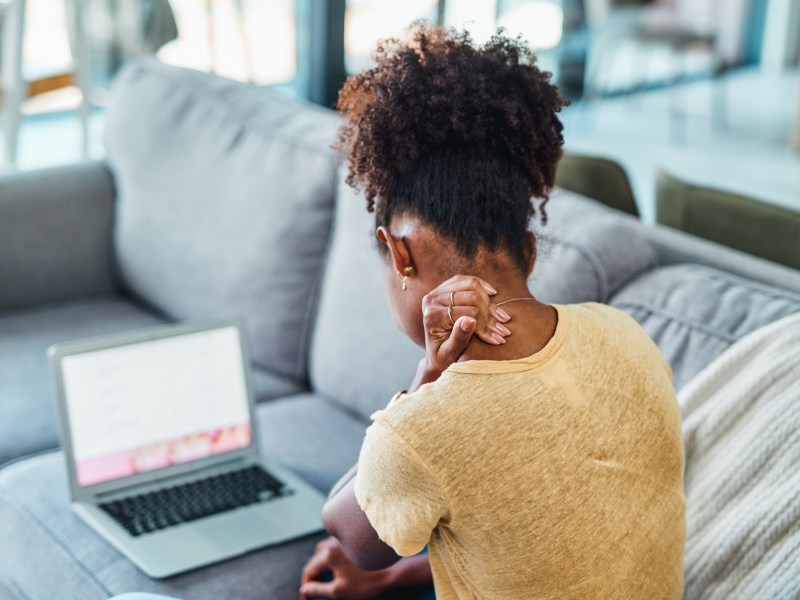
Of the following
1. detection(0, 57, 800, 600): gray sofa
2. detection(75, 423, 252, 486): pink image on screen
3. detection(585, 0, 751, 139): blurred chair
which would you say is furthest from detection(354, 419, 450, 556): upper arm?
detection(585, 0, 751, 139): blurred chair

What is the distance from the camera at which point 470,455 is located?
0.97m

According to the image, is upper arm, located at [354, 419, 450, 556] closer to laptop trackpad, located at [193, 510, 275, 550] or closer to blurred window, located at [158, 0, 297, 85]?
laptop trackpad, located at [193, 510, 275, 550]

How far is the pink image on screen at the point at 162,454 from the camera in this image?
1.67m

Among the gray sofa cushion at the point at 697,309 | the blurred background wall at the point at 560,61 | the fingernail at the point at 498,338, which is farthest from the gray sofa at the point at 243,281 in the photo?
the blurred background wall at the point at 560,61

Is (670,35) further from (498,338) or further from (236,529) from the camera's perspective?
(498,338)

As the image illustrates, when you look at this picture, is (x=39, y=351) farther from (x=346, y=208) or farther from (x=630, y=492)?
(x=630, y=492)

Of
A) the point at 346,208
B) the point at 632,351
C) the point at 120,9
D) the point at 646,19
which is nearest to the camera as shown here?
the point at 632,351

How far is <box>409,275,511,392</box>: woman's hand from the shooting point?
1026 millimetres

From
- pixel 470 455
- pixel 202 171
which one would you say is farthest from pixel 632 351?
pixel 202 171

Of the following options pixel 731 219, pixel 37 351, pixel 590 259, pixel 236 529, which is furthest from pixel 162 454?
pixel 731 219

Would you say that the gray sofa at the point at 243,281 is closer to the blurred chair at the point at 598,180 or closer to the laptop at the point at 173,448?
the laptop at the point at 173,448

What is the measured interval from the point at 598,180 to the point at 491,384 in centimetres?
103

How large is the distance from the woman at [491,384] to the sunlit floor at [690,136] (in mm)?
3127

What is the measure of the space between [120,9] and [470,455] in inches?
134
